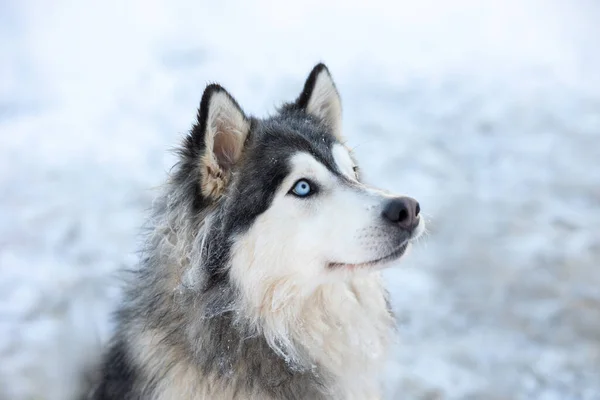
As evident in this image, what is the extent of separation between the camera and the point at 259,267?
8.53 ft

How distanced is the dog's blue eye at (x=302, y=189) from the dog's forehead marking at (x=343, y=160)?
253 mm

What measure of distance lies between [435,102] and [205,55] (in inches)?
115

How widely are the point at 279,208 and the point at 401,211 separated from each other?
0.54 metres

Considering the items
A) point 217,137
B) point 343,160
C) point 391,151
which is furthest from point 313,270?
point 391,151

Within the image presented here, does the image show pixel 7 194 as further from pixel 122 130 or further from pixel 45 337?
pixel 45 337

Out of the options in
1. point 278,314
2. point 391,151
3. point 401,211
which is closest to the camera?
point 401,211

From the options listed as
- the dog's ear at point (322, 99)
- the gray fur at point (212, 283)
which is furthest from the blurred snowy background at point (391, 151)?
the dog's ear at point (322, 99)

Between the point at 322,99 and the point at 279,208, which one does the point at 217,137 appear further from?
the point at 322,99

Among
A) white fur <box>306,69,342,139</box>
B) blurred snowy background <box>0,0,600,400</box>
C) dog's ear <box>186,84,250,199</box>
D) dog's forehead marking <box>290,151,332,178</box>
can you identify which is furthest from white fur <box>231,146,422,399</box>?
blurred snowy background <box>0,0,600,400</box>

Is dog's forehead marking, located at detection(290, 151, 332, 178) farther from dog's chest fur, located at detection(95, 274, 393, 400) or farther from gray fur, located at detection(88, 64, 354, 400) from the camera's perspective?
dog's chest fur, located at detection(95, 274, 393, 400)

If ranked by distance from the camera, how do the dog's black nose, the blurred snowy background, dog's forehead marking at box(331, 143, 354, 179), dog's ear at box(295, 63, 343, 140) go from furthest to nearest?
the blurred snowy background
dog's ear at box(295, 63, 343, 140)
dog's forehead marking at box(331, 143, 354, 179)
the dog's black nose

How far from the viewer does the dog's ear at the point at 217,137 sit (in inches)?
101

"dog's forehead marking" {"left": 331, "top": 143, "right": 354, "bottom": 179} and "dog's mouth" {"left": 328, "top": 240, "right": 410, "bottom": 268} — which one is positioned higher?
"dog's forehead marking" {"left": 331, "top": 143, "right": 354, "bottom": 179}

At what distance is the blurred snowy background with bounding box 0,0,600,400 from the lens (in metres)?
4.04
